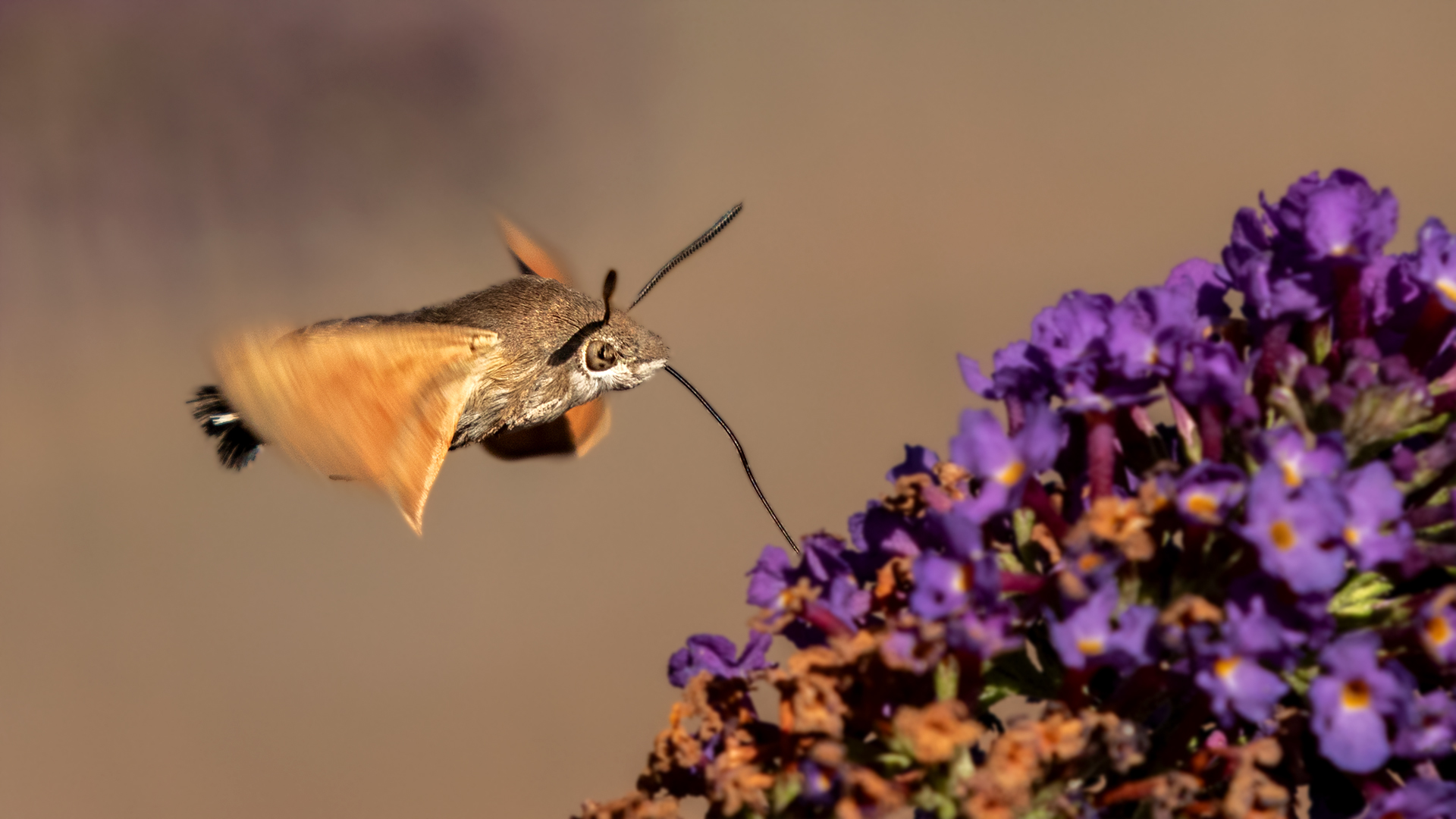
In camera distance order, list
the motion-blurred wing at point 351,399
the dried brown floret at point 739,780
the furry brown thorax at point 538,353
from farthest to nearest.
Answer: the furry brown thorax at point 538,353, the motion-blurred wing at point 351,399, the dried brown floret at point 739,780

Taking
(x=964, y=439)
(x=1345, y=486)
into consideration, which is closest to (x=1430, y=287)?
(x=1345, y=486)

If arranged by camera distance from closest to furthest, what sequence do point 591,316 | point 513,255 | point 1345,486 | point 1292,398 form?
point 1345,486 < point 1292,398 < point 591,316 < point 513,255

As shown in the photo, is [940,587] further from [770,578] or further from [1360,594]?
[1360,594]

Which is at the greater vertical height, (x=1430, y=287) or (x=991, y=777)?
(x=1430, y=287)

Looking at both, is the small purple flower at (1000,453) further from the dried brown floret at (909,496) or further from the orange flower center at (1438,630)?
the orange flower center at (1438,630)

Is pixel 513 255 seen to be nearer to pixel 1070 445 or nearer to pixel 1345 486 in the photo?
pixel 1070 445

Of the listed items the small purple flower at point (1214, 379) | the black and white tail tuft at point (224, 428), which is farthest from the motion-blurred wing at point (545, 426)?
the small purple flower at point (1214, 379)

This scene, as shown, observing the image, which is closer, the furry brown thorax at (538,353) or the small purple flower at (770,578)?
the small purple flower at (770,578)

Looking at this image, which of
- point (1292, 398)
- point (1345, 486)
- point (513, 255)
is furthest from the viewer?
point (513, 255)
